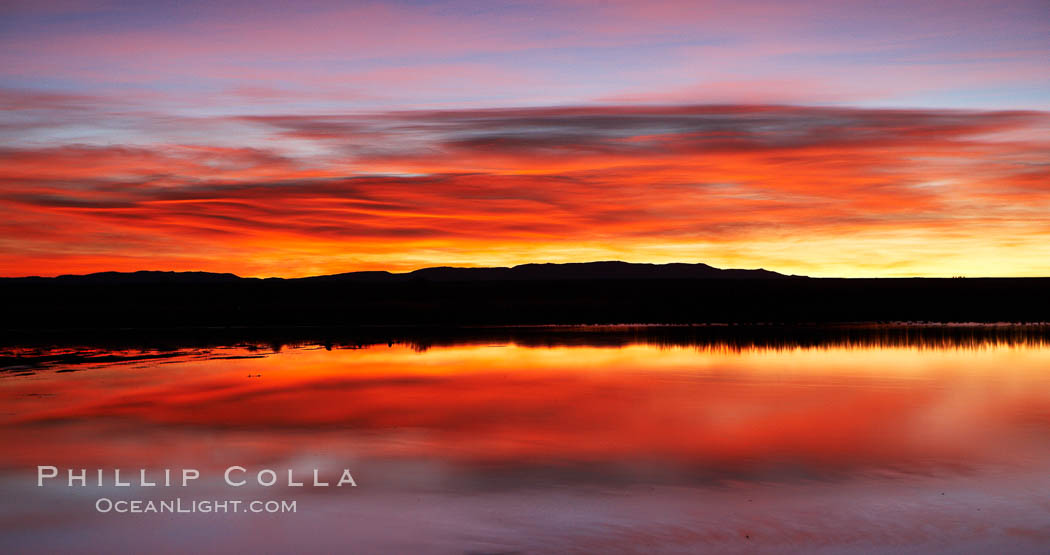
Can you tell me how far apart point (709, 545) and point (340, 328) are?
29546mm

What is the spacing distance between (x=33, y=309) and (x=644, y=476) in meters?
47.2

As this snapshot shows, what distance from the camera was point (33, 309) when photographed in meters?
50.1

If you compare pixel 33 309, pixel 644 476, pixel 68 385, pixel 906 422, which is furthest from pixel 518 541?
pixel 33 309

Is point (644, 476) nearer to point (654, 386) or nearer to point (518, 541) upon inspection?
point (518, 541)

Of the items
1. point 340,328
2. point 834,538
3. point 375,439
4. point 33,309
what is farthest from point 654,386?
point 33,309

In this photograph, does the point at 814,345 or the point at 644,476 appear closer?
the point at 644,476

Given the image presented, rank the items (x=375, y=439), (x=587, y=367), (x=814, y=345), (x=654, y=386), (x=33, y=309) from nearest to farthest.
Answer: (x=375, y=439), (x=654, y=386), (x=587, y=367), (x=814, y=345), (x=33, y=309)

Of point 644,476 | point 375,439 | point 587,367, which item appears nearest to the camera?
point 644,476

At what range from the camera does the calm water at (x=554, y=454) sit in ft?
27.4

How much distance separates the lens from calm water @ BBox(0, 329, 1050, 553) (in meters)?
8.35

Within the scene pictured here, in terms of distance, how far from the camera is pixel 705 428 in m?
12.9

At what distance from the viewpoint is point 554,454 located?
1138cm

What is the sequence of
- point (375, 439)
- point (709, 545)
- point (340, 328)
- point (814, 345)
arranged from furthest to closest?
1. point (340, 328)
2. point (814, 345)
3. point (375, 439)
4. point (709, 545)

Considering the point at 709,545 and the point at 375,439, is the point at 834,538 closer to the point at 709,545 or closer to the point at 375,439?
the point at 709,545
